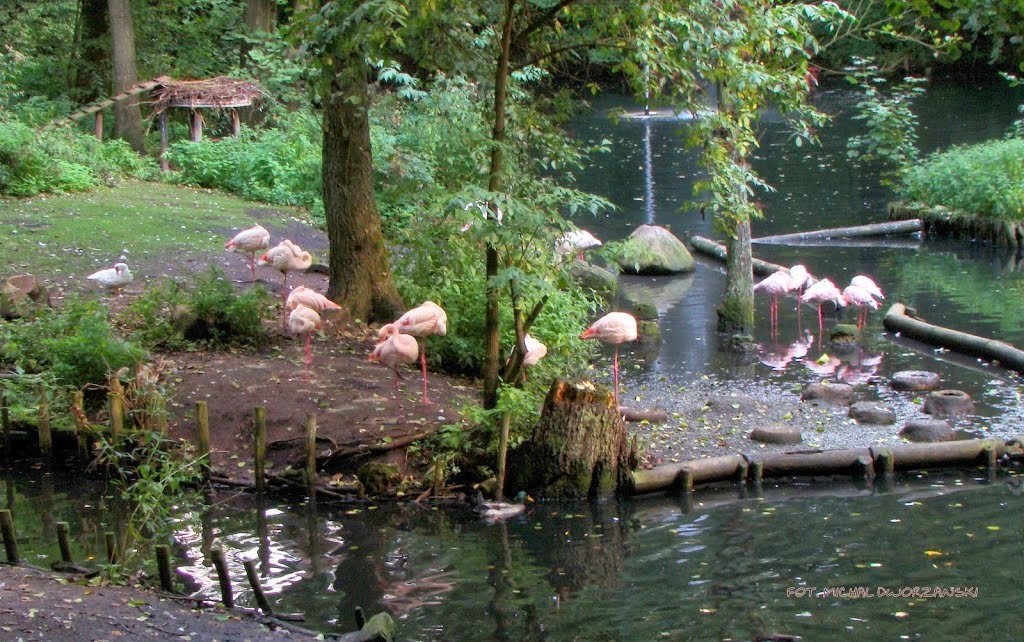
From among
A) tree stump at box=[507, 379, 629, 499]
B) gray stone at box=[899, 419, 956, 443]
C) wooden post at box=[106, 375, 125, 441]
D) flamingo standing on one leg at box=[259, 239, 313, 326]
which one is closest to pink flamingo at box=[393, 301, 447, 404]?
tree stump at box=[507, 379, 629, 499]

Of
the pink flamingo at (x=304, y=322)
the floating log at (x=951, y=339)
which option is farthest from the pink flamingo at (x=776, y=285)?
the pink flamingo at (x=304, y=322)

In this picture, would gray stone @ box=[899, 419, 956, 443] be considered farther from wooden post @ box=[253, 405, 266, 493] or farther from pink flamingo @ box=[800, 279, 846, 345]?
wooden post @ box=[253, 405, 266, 493]

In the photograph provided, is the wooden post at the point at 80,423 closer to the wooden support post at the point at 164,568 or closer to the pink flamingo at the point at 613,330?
the wooden support post at the point at 164,568

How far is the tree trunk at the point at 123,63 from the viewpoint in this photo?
869 inches

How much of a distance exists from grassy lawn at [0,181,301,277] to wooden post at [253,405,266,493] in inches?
243

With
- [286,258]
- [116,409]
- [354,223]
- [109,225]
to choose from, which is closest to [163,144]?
[109,225]

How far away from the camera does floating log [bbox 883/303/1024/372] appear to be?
1205cm

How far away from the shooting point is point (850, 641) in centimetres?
622

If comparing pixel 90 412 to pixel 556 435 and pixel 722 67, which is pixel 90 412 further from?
pixel 722 67

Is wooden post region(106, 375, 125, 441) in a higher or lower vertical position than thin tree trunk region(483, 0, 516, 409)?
lower

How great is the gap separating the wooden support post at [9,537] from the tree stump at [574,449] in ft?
11.9

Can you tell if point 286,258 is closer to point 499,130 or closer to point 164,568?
point 499,130

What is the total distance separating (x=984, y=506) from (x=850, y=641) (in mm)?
2740

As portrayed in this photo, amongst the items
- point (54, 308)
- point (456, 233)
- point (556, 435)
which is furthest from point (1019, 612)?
point (54, 308)
